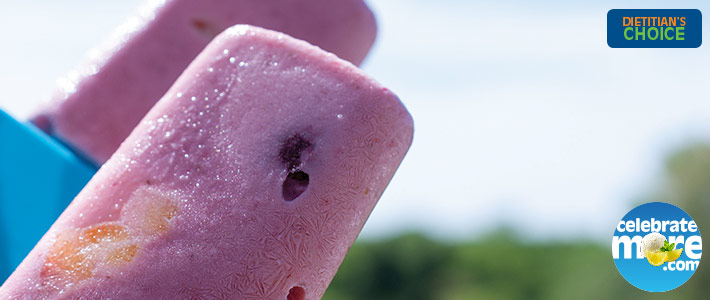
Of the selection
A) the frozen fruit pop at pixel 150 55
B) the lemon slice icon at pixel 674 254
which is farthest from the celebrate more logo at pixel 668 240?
the frozen fruit pop at pixel 150 55

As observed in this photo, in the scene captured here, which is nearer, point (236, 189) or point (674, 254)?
point (236, 189)

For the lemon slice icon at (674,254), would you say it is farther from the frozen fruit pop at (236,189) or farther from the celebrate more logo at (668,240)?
the frozen fruit pop at (236,189)

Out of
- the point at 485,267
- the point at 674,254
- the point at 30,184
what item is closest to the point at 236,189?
the point at 30,184

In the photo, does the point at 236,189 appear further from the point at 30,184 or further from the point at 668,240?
the point at 668,240

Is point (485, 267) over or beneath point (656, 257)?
over

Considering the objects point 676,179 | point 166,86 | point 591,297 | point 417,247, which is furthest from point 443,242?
point 166,86

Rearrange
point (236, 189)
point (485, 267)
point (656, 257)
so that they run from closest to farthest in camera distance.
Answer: point (236, 189) < point (656, 257) < point (485, 267)
